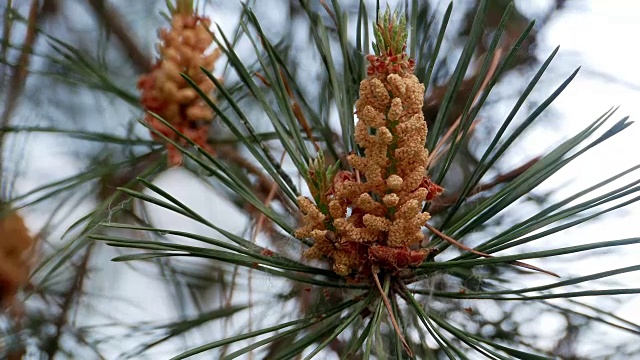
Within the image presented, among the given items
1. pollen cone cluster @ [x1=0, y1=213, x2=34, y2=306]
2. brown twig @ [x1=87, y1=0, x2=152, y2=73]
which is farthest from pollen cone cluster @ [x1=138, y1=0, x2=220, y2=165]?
brown twig @ [x1=87, y1=0, x2=152, y2=73]

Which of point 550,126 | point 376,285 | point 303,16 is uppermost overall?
point 303,16

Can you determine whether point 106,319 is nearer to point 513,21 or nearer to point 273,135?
point 273,135

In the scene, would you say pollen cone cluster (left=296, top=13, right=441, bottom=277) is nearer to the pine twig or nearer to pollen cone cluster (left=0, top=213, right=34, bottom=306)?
the pine twig

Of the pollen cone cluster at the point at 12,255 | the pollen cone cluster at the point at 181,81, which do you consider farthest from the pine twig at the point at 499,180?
the pollen cone cluster at the point at 12,255

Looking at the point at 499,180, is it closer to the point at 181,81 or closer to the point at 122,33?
the point at 181,81

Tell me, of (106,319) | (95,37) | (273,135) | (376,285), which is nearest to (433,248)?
(376,285)

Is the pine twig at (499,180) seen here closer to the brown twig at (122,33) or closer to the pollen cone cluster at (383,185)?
the pollen cone cluster at (383,185)
